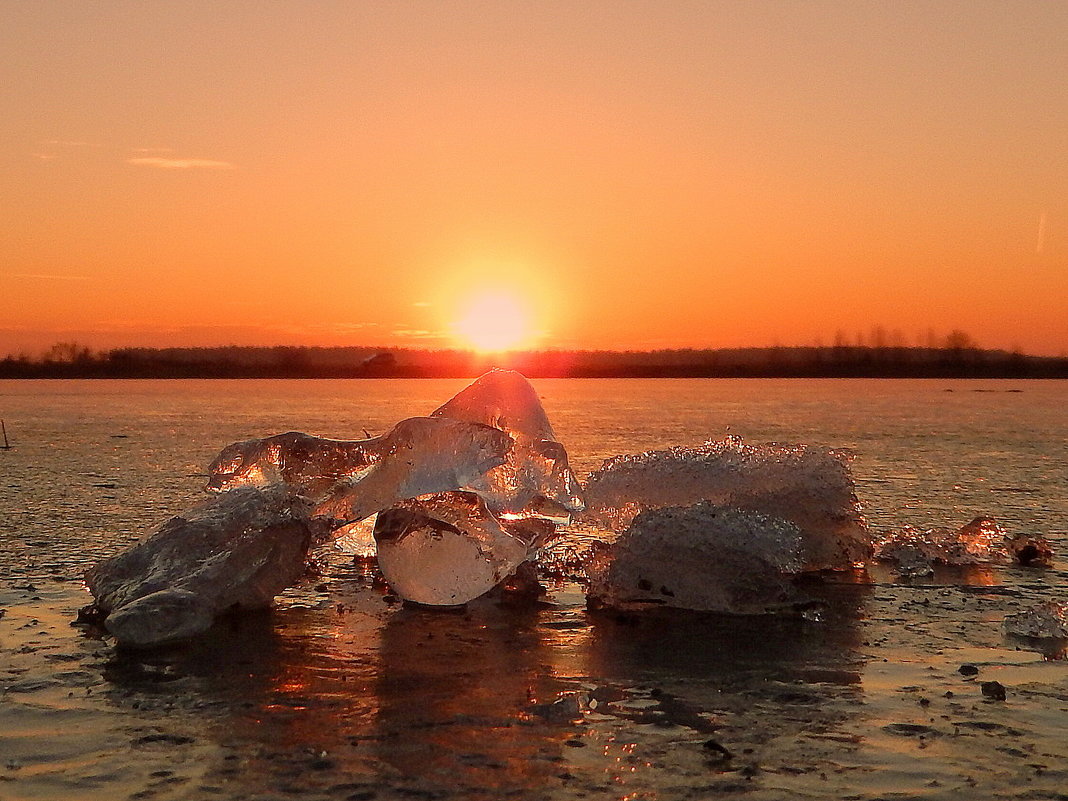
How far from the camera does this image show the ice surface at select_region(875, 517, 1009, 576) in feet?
30.7

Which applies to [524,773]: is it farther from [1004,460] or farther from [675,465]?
[1004,460]

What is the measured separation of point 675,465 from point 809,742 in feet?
13.9

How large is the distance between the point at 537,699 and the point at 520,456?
353 centimetres

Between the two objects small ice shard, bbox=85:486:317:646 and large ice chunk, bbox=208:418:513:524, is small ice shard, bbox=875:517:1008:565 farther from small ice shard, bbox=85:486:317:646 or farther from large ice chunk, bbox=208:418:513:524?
small ice shard, bbox=85:486:317:646

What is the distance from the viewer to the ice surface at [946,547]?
936cm

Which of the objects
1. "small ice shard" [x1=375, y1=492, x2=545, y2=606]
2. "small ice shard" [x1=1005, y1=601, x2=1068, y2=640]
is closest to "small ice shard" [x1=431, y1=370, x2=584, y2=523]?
"small ice shard" [x1=375, y1=492, x2=545, y2=606]

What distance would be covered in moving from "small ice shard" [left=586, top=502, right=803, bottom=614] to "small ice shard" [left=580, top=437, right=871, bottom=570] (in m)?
0.95

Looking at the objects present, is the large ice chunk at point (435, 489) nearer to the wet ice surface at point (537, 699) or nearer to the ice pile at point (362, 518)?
the ice pile at point (362, 518)

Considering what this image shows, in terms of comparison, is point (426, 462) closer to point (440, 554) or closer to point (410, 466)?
point (410, 466)

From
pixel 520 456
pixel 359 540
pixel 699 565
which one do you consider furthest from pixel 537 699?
pixel 359 540

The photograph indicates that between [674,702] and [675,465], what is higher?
[675,465]

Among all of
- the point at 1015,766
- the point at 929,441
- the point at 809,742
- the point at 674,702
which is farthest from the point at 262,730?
the point at 929,441

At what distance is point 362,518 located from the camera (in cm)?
842

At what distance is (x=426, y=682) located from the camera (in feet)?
19.2
